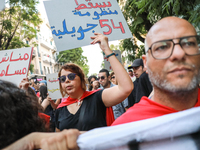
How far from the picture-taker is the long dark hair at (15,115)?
A: 2.92 feet

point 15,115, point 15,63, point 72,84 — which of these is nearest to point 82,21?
point 72,84

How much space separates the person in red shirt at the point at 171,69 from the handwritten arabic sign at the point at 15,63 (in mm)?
2400

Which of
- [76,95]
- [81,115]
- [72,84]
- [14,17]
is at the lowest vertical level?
[81,115]

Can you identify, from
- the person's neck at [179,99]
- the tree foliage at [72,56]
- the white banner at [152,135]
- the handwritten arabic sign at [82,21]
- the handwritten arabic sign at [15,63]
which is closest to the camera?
the white banner at [152,135]

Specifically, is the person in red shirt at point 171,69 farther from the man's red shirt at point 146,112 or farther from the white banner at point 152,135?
the white banner at point 152,135

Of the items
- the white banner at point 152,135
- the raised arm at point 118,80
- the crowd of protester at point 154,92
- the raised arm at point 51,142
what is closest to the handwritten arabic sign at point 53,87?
the raised arm at point 118,80

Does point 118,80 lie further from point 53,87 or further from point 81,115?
point 53,87

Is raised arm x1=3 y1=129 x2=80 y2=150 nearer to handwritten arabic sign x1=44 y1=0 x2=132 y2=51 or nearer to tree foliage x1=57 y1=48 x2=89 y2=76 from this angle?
handwritten arabic sign x1=44 y1=0 x2=132 y2=51

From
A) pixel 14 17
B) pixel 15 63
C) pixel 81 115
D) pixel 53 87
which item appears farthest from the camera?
pixel 14 17

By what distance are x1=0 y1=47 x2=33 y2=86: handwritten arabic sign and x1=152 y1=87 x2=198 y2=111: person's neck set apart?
2.46m

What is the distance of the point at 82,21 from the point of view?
2.49 metres

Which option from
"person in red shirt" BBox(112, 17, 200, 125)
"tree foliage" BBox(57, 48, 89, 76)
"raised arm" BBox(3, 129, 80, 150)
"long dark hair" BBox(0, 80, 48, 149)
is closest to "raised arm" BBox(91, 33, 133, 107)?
"person in red shirt" BBox(112, 17, 200, 125)

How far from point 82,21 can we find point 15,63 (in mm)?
1520

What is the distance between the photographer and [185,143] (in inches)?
32.4
